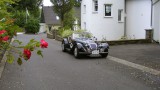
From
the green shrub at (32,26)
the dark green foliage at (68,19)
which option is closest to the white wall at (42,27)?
the green shrub at (32,26)

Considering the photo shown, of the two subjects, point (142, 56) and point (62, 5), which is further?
point (62, 5)

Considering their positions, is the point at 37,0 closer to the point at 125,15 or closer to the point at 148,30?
the point at 125,15

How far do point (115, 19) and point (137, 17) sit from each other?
221 centimetres

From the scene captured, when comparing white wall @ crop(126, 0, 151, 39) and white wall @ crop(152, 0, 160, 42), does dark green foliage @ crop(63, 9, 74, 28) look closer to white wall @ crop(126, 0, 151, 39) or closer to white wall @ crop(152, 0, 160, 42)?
white wall @ crop(126, 0, 151, 39)

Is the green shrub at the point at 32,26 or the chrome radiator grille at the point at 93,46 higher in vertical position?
the green shrub at the point at 32,26

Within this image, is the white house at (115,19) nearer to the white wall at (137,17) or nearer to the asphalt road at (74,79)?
the white wall at (137,17)

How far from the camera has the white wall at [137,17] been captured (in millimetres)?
30844

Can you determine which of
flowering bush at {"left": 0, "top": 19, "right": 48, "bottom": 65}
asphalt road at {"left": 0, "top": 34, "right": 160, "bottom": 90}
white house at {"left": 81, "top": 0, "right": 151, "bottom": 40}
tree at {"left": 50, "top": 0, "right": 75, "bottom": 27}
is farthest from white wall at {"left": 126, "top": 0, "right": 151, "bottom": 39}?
flowering bush at {"left": 0, "top": 19, "right": 48, "bottom": 65}

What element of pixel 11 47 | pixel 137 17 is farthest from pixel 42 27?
pixel 11 47

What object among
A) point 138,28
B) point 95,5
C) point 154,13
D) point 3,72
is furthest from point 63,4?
point 3,72

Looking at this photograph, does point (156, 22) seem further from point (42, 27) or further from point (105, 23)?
point (42, 27)

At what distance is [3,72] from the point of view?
460 inches

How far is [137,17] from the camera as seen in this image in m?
31.9

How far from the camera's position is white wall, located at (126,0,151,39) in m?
30.8
